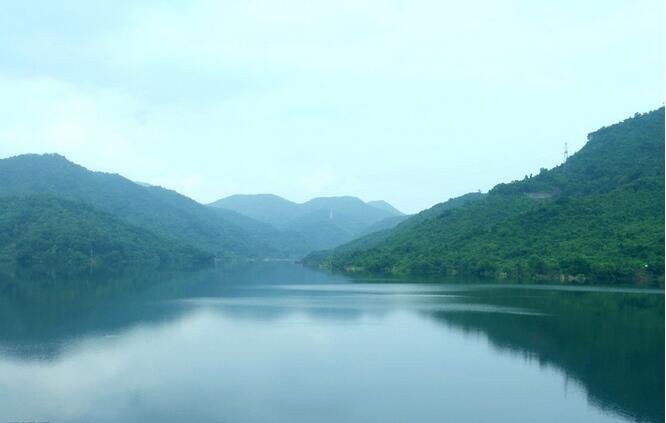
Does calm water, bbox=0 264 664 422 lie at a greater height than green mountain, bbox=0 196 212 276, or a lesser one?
lesser

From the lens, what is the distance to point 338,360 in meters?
23.1

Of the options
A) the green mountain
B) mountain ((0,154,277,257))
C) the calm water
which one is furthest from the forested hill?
mountain ((0,154,277,257))

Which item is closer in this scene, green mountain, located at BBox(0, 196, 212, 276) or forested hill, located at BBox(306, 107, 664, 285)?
forested hill, located at BBox(306, 107, 664, 285)

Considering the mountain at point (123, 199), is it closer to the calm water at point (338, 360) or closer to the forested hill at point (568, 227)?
the forested hill at point (568, 227)

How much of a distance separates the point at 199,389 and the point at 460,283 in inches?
1532

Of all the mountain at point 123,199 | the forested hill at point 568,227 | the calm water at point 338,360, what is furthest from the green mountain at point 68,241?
the calm water at point 338,360

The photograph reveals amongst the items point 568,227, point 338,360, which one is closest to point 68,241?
point 568,227

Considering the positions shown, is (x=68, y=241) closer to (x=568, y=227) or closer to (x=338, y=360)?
(x=568, y=227)

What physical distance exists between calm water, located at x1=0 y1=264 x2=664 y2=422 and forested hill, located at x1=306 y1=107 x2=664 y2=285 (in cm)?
1327

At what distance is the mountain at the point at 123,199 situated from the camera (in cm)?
13212

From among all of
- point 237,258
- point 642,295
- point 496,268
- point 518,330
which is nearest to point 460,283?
point 496,268

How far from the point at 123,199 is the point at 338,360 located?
140 meters

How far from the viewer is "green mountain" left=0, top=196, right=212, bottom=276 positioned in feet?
278

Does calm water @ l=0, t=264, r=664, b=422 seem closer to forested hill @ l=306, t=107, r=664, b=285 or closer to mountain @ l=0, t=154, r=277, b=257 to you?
forested hill @ l=306, t=107, r=664, b=285
